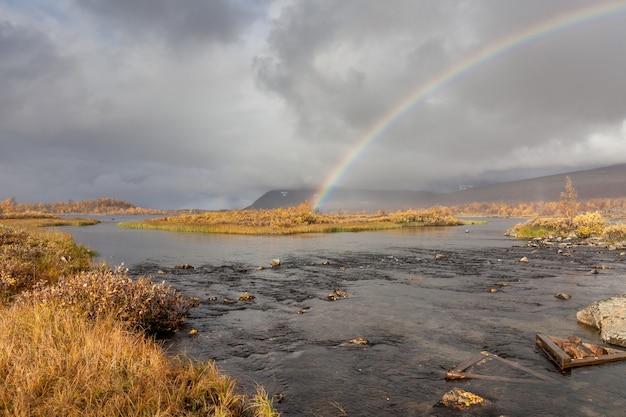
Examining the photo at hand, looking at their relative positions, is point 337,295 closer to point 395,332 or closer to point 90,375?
point 395,332

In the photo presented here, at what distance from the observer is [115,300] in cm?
1319

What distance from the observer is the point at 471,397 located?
9125 millimetres

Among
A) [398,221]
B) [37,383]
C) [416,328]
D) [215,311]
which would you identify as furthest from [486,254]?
[398,221]

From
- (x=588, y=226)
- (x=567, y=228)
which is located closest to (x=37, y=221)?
(x=567, y=228)

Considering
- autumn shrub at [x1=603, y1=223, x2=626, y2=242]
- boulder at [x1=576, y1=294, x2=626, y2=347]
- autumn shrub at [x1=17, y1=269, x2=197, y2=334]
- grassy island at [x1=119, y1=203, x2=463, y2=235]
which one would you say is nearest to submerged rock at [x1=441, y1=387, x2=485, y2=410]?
boulder at [x1=576, y1=294, x2=626, y2=347]

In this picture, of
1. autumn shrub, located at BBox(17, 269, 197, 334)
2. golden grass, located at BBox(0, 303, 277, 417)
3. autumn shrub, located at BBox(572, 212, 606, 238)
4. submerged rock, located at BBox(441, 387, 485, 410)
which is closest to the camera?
golden grass, located at BBox(0, 303, 277, 417)

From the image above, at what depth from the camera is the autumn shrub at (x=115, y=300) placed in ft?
40.3

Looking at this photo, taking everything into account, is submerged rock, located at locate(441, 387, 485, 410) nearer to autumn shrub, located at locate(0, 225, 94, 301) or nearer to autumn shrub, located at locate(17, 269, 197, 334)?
autumn shrub, located at locate(17, 269, 197, 334)

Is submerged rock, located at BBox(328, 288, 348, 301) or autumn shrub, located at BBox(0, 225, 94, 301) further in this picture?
submerged rock, located at BBox(328, 288, 348, 301)

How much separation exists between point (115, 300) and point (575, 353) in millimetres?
15503

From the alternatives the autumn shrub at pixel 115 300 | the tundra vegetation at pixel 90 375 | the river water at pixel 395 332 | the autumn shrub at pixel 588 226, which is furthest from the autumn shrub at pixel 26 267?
the autumn shrub at pixel 588 226

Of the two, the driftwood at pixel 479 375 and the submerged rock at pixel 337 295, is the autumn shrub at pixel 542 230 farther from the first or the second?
the driftwood at pixel 479 375

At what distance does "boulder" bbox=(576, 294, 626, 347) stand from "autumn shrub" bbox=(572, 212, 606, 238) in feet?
166

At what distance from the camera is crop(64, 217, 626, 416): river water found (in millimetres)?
9445
